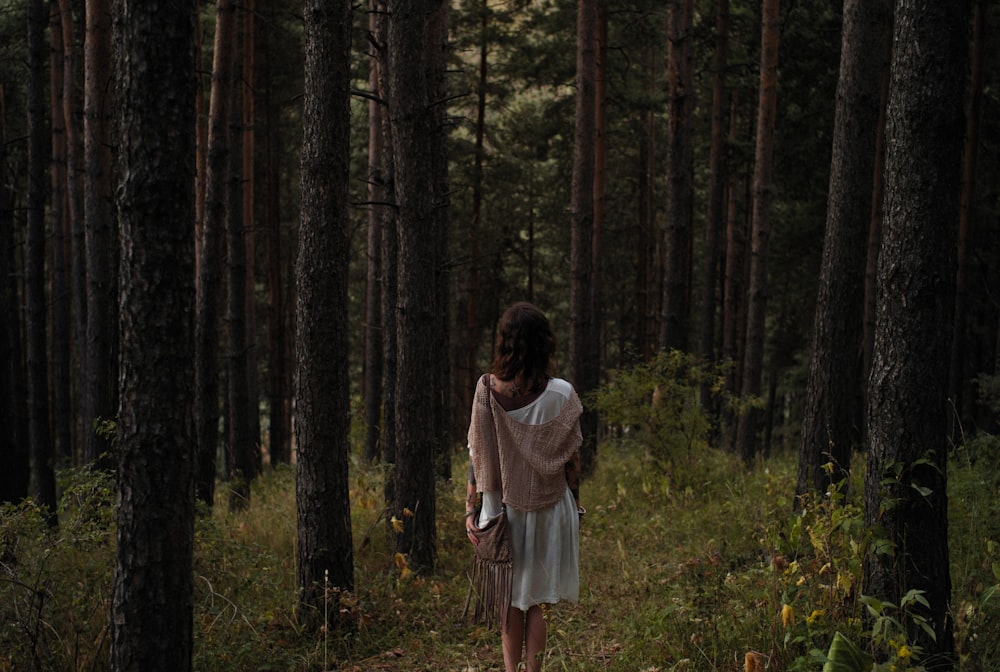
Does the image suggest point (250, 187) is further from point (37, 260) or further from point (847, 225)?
point (847, 225)

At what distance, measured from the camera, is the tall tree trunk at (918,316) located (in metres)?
A: 4.35

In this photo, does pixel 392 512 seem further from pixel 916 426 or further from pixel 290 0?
pixel 290 0

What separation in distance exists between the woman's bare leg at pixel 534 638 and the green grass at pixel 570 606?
71 centimetres

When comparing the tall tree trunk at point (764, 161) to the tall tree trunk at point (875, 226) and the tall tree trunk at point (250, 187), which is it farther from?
the tall tree trunk at point (250, 187)

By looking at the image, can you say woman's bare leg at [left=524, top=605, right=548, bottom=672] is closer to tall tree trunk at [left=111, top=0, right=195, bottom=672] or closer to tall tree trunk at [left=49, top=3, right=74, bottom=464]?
tall tree trunk at [left=111, top=0, right=195, bottom=672]

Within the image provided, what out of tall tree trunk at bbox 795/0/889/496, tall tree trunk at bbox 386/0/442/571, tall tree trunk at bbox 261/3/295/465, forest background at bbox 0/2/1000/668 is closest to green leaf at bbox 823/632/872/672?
tall tree trunk at bbox 795/0/889/496

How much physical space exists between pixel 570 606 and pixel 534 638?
2.52m

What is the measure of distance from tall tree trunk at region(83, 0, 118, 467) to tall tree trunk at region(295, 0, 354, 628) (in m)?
5.02

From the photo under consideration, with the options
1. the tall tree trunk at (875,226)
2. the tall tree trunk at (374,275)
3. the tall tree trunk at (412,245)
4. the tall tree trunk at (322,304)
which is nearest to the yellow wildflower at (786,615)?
the tall tree trunk at (322,304)

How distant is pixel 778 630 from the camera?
16.3ft

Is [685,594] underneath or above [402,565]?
above

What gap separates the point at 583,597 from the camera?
7480 millimetres

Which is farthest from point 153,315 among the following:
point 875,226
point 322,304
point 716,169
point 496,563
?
point 716,169

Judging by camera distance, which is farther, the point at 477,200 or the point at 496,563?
the point at 477,200
